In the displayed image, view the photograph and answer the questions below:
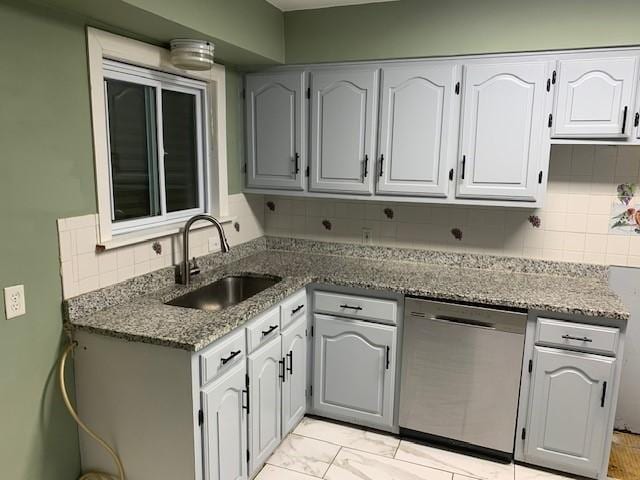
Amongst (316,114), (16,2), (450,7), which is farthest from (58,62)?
(450,7)

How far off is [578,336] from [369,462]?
121 cm

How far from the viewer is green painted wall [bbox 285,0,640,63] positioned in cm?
228

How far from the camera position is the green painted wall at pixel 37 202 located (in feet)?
5.43

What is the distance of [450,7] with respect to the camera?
250cm

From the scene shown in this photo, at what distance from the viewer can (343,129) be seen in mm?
2803

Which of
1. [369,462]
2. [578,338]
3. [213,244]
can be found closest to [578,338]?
[578,338]

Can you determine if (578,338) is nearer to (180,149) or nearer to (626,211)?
(626,211)

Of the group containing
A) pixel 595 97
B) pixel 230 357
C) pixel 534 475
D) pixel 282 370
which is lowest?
pixel 534 475

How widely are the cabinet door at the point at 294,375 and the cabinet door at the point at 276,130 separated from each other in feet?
3.00

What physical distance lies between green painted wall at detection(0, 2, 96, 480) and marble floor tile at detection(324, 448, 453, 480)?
1229mm

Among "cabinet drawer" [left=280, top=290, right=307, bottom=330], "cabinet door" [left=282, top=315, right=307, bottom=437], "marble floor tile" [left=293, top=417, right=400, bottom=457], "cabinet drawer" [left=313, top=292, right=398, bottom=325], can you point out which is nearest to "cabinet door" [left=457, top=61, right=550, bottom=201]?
"cabinet drawer" [left=313, top=292, right=398, bottom=325]

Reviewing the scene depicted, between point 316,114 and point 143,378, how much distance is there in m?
1.77

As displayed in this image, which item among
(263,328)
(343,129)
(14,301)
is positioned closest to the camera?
(14,301)

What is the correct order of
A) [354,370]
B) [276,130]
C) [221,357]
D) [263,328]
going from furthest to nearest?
1. [276,130]
2. [354,370]
3. [263,328]
4. [221,357]
